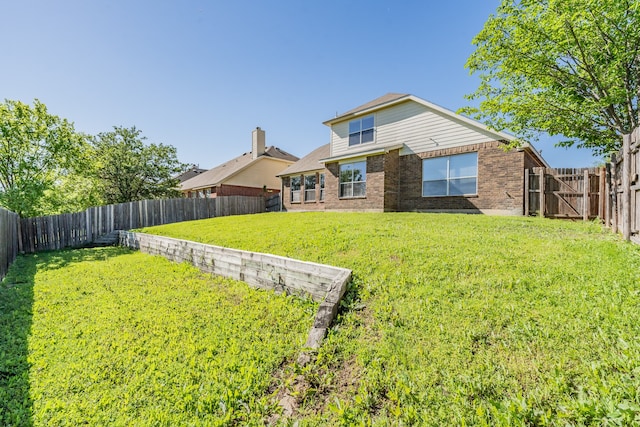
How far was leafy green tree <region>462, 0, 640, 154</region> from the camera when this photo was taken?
24.1ft

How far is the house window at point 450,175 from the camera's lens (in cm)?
1110

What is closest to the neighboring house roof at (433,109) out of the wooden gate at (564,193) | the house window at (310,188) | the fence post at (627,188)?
the wooden gate at (564,193)

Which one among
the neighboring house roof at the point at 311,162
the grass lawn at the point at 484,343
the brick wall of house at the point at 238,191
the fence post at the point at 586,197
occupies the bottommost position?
the grass lawn at the point at 484,343

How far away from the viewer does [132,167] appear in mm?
20844

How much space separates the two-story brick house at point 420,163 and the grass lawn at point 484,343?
6515 millimetres

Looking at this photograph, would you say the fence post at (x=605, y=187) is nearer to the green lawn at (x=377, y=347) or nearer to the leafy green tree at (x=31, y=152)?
the green lawn at (x=377, y=347)

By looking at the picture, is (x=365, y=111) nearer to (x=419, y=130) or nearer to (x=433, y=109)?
(x=419, y=130)

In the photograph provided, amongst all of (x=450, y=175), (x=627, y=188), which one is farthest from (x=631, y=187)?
(x=450, y=175)

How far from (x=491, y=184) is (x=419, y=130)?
3870mm

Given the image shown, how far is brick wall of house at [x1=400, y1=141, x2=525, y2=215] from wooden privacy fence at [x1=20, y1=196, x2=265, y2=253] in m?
12.2

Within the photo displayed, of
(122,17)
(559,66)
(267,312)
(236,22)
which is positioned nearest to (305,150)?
(236,22)

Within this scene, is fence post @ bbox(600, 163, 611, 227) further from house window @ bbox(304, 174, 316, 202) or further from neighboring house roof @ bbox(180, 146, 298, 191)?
neighboring house roof @ bbox(180, 146, 298, 191)

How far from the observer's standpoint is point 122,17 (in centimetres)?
908

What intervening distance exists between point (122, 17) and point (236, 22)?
3.57 meters
